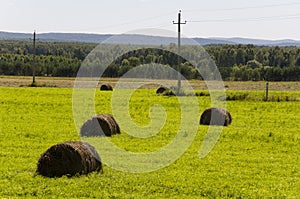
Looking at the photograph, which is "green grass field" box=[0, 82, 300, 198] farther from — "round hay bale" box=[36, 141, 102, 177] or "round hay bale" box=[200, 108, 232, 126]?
"round hay bale" box=[200, 108, 232, 126]

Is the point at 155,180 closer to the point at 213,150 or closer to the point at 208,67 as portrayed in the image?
the point at 213,150

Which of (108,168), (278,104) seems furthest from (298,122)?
(108,168)

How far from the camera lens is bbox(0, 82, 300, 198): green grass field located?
13.9 m

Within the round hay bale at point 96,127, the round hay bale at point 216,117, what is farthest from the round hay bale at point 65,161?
the round hay bale at point 216,117

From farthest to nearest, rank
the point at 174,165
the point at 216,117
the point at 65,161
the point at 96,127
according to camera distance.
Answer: the point at 216,117
the point at 96,127
the point at 174,165
the point at 65,161

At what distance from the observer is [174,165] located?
1744 cm

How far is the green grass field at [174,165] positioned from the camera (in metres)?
13.9

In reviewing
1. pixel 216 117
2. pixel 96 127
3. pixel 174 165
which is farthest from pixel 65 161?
pixel 216 117

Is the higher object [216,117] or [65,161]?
[65,161]

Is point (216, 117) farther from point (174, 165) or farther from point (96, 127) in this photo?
point (174, 165)

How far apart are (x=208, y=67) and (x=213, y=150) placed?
304 feet

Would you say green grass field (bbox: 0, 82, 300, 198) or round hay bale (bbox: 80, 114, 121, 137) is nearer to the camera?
green grass field (bbox: 0, 82, 300, 198)

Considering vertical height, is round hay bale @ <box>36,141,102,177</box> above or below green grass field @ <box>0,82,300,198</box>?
above

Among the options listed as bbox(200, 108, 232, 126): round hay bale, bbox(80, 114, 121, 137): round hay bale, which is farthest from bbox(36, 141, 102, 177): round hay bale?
bbox(200, 108, 232, 126): round hay bale
